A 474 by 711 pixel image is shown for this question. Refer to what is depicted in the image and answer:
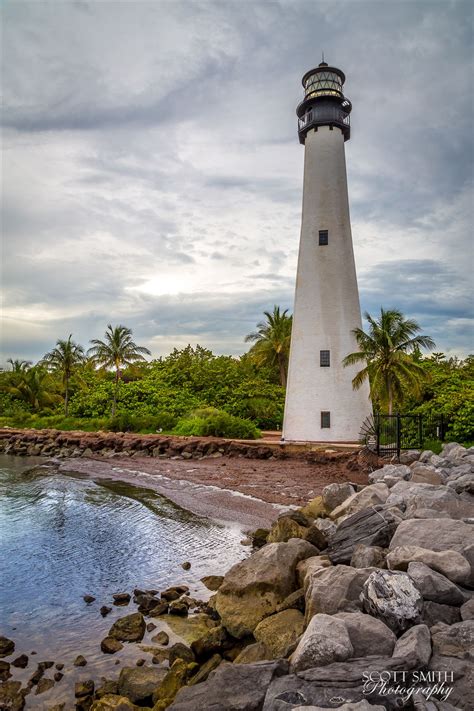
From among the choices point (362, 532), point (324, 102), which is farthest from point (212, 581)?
point (324, 102)

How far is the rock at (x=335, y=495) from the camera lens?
10961mm

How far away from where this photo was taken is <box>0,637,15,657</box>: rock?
643 centimetres

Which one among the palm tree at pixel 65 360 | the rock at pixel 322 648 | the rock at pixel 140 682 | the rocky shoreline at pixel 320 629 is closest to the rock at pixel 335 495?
the rocky shoreline at pixel 320 629

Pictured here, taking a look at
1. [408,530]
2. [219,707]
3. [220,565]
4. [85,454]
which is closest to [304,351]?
[85,454]

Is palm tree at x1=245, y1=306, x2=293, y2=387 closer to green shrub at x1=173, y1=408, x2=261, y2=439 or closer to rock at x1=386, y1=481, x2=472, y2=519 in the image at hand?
green shrub at x1=173, y1=408, x2=261, y2=439

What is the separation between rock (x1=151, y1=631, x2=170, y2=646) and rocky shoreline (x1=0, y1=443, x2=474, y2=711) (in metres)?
0.01

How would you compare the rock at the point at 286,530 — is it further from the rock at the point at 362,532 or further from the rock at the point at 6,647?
the rock at the point at 6,647

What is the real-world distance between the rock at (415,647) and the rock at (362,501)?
4.67 meters

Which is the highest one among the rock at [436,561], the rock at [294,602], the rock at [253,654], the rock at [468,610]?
the rock at [436,561]

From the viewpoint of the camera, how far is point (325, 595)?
566 cm

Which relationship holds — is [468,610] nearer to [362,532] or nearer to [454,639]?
[454,639]

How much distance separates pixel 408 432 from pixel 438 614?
16.0 m

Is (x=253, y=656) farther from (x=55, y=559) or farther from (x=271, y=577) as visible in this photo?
(x=55, y=559)

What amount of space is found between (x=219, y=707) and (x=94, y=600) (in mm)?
4361
